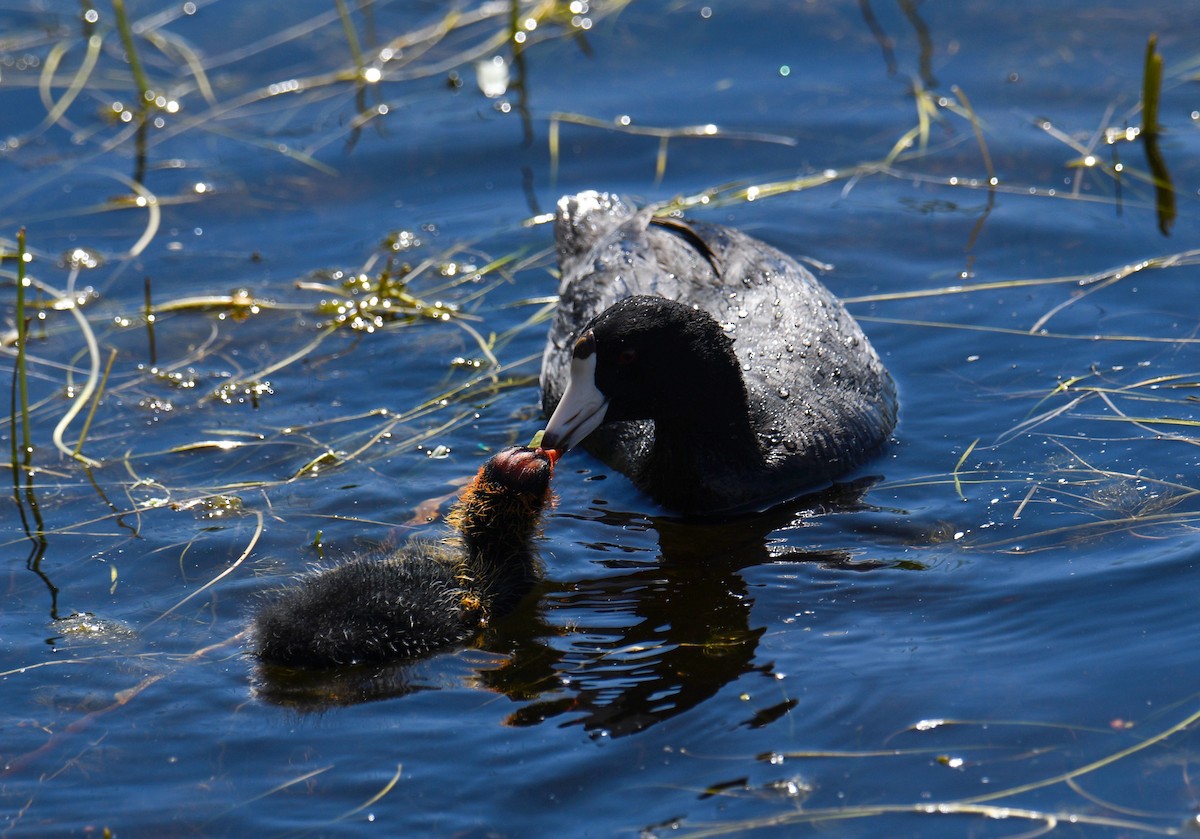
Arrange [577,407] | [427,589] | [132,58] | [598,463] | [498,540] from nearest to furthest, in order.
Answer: [427,589] < [498,540] < [577,407] < [598,463] < [132,58]

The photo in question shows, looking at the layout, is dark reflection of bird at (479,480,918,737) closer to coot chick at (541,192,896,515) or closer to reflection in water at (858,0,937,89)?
coot chick at (541,192,896,515)

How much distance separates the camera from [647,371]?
466cm

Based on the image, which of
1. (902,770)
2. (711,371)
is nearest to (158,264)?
(711,371)

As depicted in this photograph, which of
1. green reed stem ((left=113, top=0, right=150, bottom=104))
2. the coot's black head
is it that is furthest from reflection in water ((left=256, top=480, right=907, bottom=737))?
green reed stem ((left=113, top=0, right=150, bottom=104))

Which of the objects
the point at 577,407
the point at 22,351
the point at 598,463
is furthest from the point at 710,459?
the point at 22,351

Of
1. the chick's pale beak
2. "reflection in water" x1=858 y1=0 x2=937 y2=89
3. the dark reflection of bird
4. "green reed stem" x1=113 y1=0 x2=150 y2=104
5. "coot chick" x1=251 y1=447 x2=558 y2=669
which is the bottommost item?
the dark reflection of bird

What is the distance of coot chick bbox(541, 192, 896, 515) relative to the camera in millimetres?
4641

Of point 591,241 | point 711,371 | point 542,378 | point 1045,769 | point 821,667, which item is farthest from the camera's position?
point 591,241

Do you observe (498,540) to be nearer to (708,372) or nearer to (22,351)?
(708,372)

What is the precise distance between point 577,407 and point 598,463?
2.29ft

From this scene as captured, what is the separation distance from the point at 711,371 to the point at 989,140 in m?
3.22

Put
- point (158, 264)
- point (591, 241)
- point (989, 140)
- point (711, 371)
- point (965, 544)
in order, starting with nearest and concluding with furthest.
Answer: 1. point (965, 544)
2. point (711, 371)
3. point (591, 241)
4. point (158, 264)
5. point (989, 140)

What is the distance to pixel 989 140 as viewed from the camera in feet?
23.9

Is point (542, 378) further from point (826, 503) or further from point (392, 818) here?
point (392, 818)
